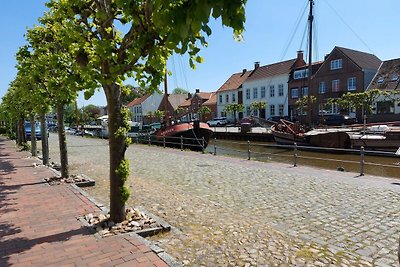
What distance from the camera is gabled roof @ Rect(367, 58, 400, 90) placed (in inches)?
1435

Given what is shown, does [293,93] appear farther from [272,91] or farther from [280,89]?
[272,91]

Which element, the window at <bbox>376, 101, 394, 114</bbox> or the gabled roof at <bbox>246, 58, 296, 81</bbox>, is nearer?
the window at <bbox>376, 101, 394, 114</bbox>

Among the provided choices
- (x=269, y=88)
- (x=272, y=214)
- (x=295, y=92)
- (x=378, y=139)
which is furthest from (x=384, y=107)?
(x=272, y=214)

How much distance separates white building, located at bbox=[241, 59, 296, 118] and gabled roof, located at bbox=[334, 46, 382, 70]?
8.40 meters

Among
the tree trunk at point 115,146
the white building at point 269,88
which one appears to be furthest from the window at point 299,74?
the tree trunk at point 115,146

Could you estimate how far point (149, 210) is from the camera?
6.72 meters

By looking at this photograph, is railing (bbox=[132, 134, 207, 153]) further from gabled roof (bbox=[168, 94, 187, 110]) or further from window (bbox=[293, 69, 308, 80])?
gabled roof (bbox=[168, 94, 187, 110])

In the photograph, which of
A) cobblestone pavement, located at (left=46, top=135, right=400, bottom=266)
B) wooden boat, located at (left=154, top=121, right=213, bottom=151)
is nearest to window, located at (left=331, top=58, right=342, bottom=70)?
wooden boat, located at (left=154, top=121, right=213, bottom=151)

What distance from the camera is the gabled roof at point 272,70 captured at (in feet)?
165

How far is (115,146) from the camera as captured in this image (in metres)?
5.60

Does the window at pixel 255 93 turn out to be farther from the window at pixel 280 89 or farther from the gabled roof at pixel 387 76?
the gabled roof at pixel 387 76

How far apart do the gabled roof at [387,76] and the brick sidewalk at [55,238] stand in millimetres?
38128

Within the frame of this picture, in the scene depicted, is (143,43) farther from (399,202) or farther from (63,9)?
(399,202)

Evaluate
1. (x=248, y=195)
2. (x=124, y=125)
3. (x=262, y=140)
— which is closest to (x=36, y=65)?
(x=124, y=125)
